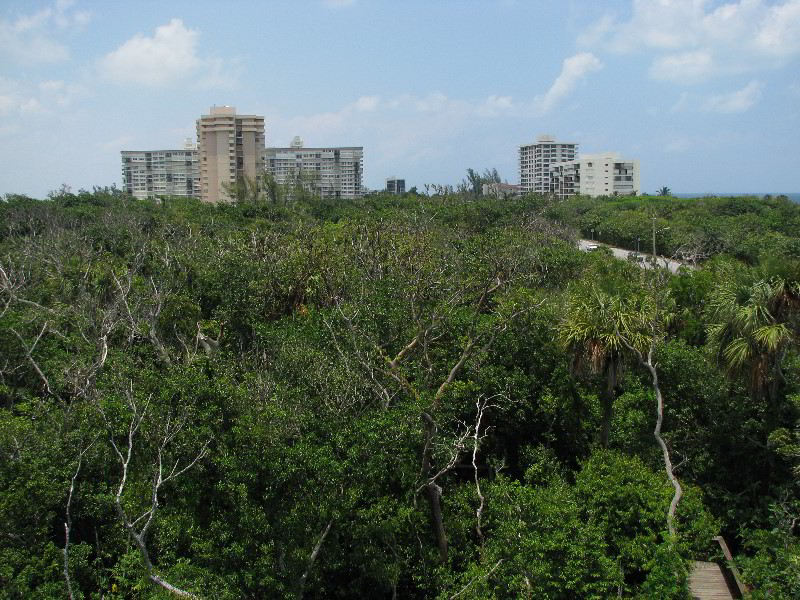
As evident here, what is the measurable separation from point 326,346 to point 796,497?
8.82 m

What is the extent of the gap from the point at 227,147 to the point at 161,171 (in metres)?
53.5

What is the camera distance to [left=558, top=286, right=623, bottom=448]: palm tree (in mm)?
12703

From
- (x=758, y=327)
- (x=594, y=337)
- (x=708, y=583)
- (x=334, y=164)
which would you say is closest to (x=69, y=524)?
(x=594, y=337)

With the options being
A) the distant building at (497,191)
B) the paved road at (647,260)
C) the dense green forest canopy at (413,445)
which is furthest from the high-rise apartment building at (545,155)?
the dense green forest canopy at (413,445)

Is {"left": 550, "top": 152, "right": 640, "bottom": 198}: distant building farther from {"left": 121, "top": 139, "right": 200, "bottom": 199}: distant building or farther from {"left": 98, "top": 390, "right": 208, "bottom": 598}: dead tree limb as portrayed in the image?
{"left": 98, "top": 390, "right": 208, "bottom": 598}: dead tree limb

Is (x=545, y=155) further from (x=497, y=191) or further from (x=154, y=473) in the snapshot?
(x=154, y=473)

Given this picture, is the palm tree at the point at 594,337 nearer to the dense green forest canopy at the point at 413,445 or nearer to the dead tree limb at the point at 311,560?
the dense green forest canopy at the point at 413,445

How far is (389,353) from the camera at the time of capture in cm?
1490

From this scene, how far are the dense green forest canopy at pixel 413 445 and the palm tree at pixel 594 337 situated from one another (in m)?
0.04

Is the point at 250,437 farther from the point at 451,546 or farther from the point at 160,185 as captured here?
the point at 160,185

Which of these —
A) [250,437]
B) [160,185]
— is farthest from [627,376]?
[160,185]

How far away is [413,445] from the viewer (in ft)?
38.7

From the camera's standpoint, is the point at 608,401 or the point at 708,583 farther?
the point at 608,401

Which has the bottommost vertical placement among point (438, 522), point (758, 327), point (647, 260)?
point (438, 522)
